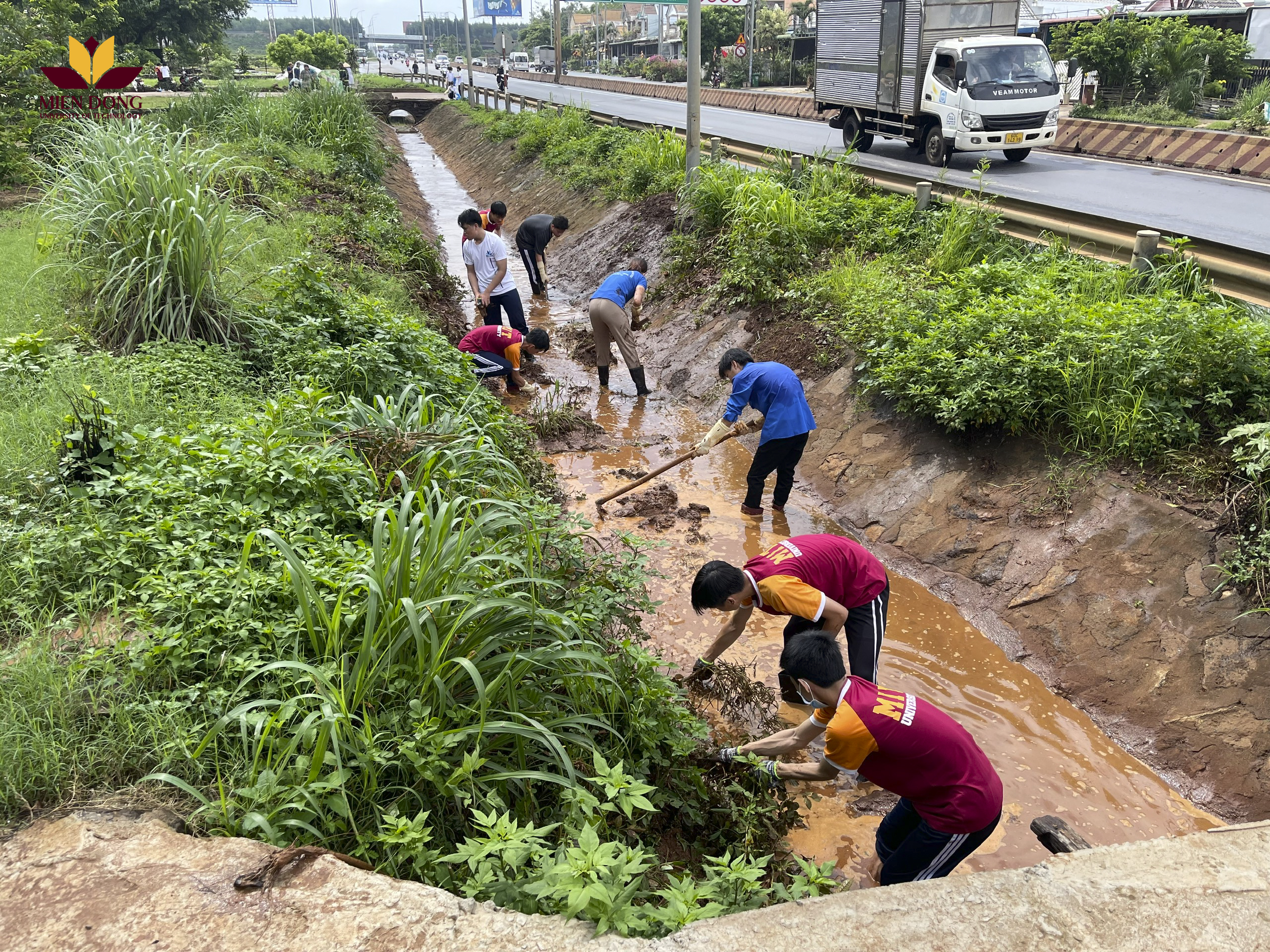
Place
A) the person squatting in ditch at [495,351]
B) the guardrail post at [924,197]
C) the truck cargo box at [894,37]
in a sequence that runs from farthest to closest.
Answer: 1. the truck cargo box at [894,37]
2. the guardrail post at [924,197]
3. the person squatting in ditch at [495,351]

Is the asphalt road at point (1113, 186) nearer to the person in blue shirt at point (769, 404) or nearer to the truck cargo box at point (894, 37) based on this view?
the truck cargo box at point (894, 37)

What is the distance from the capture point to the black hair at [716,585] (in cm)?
374

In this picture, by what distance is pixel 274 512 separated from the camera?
3.84 m

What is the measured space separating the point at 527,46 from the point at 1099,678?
109 metres

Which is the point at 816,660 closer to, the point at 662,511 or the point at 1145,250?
the point at 662,511

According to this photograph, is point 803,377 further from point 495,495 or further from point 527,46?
point 527,46

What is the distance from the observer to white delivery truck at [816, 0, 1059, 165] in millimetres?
13805

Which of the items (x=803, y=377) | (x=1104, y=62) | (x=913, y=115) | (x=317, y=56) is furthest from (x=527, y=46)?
(x=803, y=377)

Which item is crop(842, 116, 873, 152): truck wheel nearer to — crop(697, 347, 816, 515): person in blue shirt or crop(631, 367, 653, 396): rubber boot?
crop(631, 367, 653, 396): rubber boot

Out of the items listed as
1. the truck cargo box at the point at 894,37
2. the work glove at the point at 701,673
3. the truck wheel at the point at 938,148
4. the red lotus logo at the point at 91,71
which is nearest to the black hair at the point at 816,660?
the work glove at the point at 701,673

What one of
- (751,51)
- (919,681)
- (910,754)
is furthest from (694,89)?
(751,51)

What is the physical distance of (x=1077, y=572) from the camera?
5.18 m

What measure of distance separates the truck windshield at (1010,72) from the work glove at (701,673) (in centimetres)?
1280

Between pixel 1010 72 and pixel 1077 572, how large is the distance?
39.6 feet
